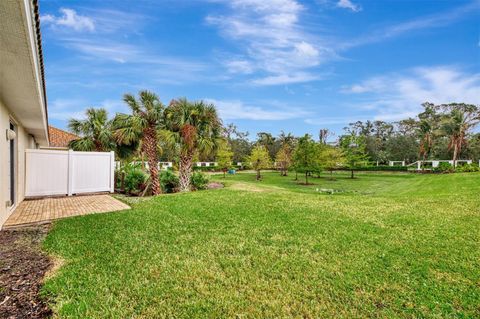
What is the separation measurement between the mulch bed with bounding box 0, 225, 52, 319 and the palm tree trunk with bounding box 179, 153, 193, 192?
23.3ft

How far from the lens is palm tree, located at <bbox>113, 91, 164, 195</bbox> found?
10.9 m

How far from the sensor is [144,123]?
10883 millimetres

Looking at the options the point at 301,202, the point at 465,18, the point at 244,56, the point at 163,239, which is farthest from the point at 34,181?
the point at 465,18

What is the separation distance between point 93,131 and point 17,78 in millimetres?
13198

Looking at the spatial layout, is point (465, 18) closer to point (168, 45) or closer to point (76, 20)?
point (168, 45)

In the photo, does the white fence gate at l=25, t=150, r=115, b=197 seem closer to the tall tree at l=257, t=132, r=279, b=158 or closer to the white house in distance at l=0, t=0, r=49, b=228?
the white house in distance at l=0, t=0, r=49, b=228

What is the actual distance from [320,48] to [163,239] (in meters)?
13.4

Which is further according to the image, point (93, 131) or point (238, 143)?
point (238, 143)

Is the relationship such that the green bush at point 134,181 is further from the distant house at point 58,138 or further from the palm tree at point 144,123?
the distant house at point 58,138

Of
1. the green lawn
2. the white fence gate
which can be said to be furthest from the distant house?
the green lawn

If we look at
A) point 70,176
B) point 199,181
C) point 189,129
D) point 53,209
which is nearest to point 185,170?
point 199,181

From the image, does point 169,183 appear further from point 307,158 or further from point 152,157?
point 307,158

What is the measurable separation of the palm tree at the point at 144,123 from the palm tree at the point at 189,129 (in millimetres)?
688

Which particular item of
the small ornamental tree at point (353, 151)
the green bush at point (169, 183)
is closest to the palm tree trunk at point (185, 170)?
the green bush at point (169, 183)
